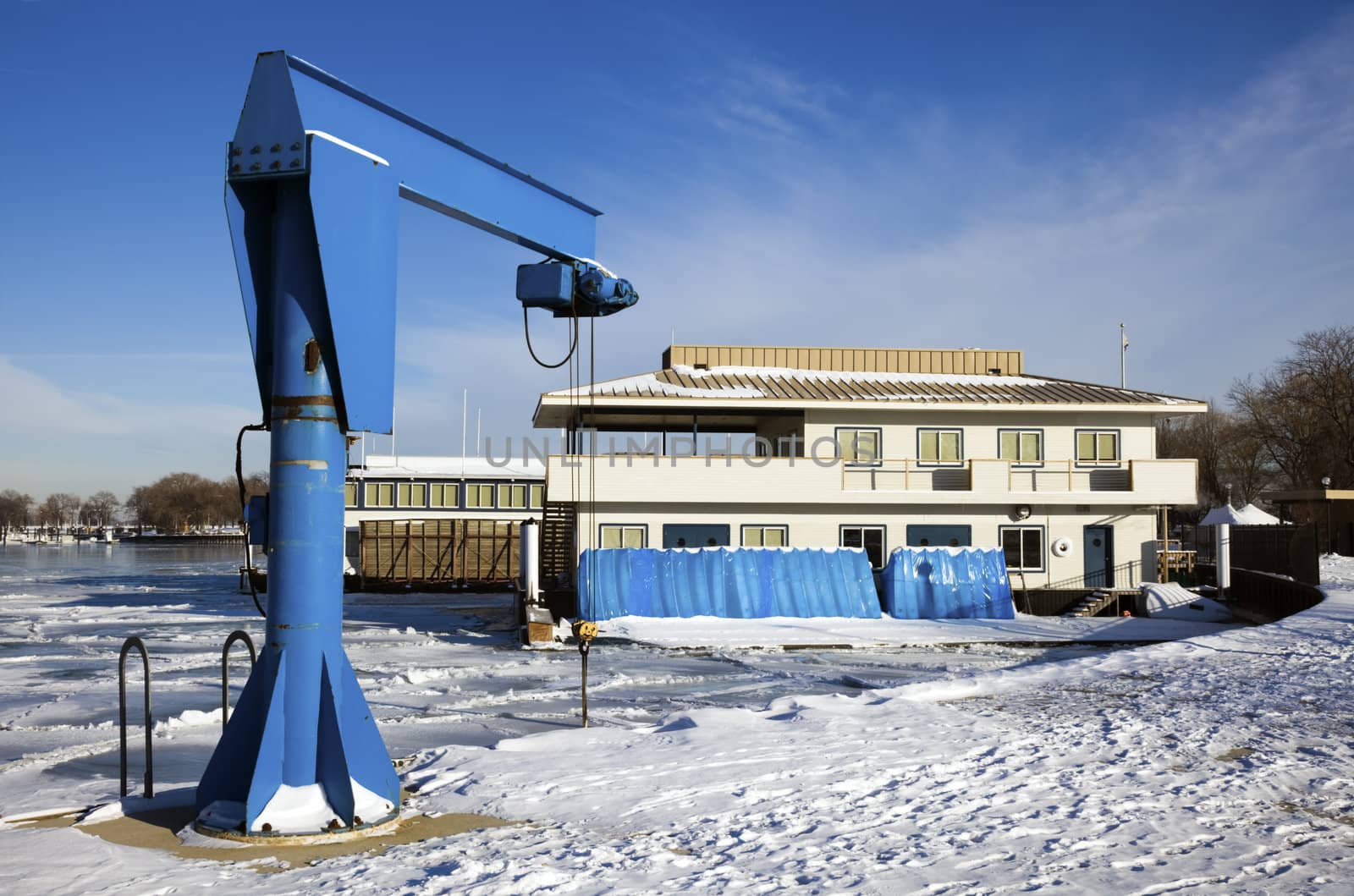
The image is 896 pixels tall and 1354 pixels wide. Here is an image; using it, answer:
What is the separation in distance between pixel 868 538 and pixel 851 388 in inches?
207

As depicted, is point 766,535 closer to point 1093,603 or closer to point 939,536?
point 939,536

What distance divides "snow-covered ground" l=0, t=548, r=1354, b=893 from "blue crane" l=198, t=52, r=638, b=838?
2.74 feet

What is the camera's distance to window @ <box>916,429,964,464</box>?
3431cm

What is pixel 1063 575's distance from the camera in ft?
109

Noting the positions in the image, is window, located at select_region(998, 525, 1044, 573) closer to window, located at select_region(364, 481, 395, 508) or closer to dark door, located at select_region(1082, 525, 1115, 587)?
dark door, located at select_region(1082, 525, 1115, 587)

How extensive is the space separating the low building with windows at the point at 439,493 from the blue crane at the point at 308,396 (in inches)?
1959

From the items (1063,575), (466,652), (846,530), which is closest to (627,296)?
(466,652)

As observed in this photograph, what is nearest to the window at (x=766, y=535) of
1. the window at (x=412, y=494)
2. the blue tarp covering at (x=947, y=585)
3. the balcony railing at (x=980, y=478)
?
the balcony railing at (x=980, y=478)

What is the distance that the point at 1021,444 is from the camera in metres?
34.7

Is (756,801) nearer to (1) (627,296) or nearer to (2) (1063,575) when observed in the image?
(1) (627,296)

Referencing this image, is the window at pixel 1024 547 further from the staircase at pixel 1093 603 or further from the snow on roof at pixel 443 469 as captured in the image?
the snow on roof at pixel 443 469

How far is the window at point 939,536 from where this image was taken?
32938mm

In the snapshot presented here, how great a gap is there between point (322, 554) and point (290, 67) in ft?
11.9

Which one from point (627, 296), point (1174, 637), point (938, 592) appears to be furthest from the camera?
point (938, 592)
